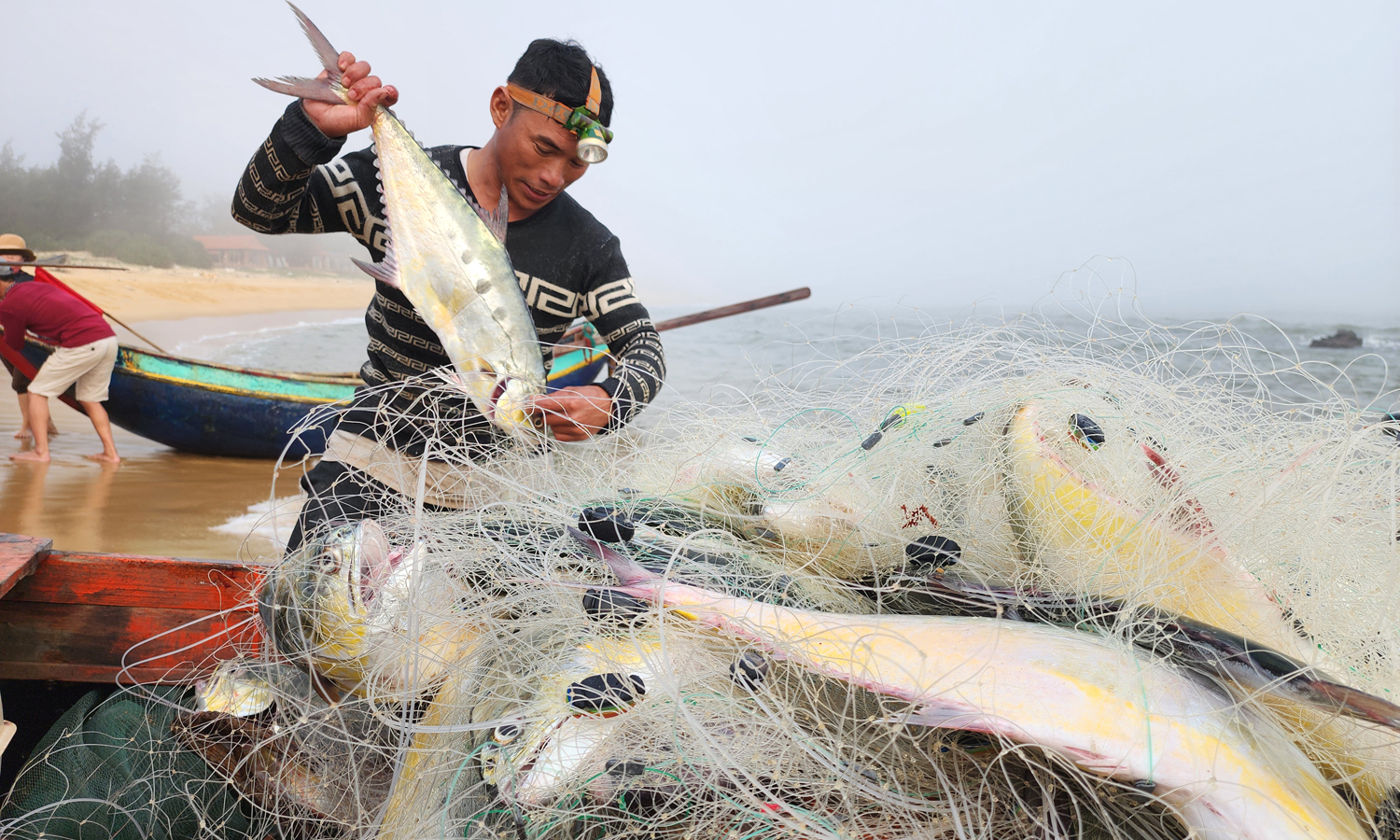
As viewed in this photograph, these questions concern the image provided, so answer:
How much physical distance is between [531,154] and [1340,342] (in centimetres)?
3060

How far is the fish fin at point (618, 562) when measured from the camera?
128 centimetres

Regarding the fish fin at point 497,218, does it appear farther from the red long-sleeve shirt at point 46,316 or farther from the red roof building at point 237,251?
the red roof building at point 237,251

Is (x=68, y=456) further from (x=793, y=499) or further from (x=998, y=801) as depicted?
(x=998, y=801)

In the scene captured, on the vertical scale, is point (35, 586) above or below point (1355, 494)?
below

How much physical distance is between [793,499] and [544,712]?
0.67m

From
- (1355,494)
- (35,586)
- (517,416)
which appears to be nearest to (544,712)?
(517,416)

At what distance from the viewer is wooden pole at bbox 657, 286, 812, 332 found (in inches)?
275

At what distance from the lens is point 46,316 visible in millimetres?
7082

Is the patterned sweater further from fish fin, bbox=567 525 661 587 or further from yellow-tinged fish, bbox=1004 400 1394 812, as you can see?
yellow-tinged fish, bbox=1004 400 1394 812

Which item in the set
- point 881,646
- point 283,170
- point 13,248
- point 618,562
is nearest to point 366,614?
point 618,562

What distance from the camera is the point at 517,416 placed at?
1.90 meters

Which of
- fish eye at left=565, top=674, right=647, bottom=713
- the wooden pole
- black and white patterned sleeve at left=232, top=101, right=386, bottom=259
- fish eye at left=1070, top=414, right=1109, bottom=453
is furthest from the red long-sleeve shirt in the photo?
fish eye at left=1070, top=414, right=1109, bottom=453

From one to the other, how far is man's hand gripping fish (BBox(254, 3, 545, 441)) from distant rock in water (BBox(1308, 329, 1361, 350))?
1180 inches

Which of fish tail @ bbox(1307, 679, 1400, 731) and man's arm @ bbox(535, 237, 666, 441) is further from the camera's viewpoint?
man's arm @ bbox(535, 237, 666, 441)
